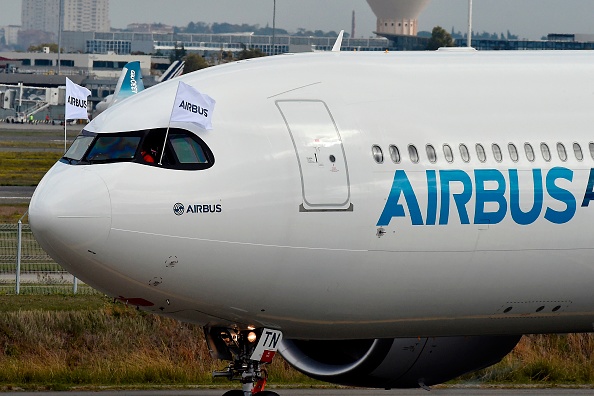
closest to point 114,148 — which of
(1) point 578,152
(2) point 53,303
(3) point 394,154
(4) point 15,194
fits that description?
(3) point 394,154

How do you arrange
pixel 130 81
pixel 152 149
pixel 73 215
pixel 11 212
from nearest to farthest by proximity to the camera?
1. pixel 73 215
2. pixel 152 149
3. pixel 11 212
4. pixel 130 81

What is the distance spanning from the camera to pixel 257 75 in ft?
45.8

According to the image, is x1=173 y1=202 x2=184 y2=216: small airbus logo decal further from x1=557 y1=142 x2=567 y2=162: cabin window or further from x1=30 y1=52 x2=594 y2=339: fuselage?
x1=557 y1=142 x2=567 y2=162: cabin window

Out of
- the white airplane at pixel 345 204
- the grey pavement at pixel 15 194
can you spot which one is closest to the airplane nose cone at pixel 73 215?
the white airplane at pixel 345 204

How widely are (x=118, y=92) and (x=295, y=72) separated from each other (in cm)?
6726

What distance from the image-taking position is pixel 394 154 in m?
13.8

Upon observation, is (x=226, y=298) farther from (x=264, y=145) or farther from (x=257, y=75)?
(x=257, y=75)

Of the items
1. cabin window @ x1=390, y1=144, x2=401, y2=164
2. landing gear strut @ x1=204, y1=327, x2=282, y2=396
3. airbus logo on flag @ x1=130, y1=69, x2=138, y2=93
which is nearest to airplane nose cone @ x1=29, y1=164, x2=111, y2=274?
landing gear strut @ x1=204, y1=327, x2=282, y2=396

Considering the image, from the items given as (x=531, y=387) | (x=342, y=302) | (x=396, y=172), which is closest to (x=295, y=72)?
(x=396, y=172)

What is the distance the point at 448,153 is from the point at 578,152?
5.48 feet

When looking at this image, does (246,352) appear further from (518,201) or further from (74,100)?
(74,100)

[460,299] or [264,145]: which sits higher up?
[264,145]

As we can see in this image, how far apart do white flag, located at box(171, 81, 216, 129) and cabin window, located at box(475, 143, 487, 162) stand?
3.02 meters

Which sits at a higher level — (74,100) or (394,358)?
(74,100)
